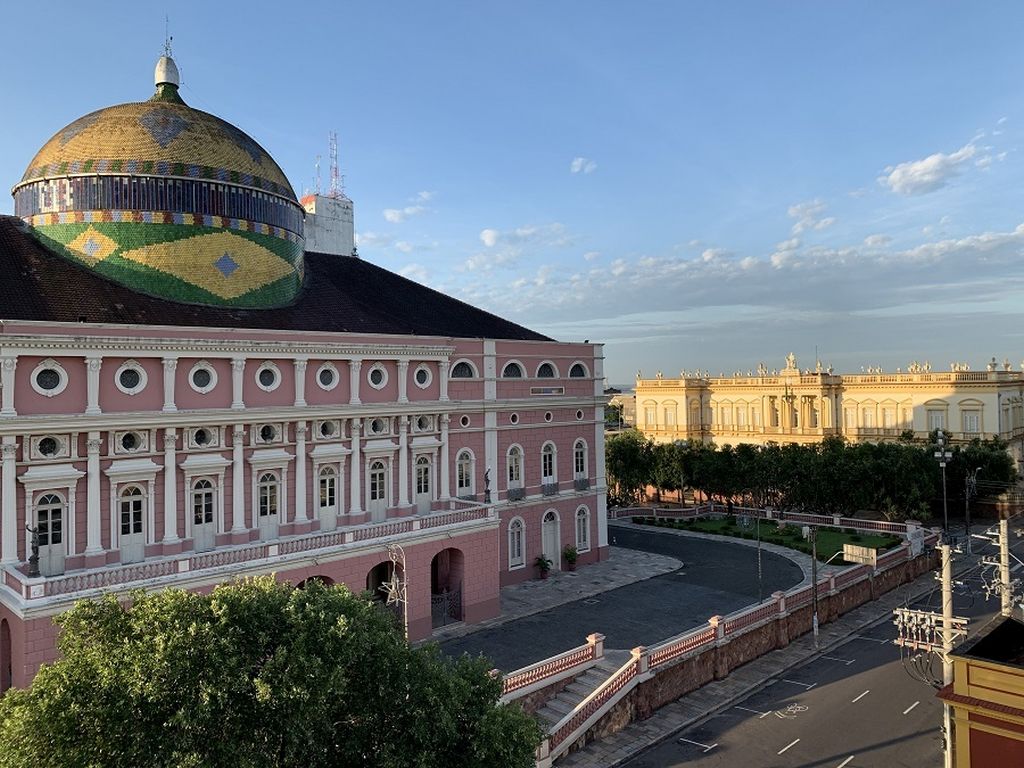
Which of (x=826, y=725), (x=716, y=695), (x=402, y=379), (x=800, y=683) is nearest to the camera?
(x=826, y=725)

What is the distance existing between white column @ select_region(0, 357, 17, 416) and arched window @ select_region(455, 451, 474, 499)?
56.9 feet

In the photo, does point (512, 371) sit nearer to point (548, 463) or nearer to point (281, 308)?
point (548, 463)

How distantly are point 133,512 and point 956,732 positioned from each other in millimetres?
22914

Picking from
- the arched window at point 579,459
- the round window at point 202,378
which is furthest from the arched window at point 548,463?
the round window at point 202,378

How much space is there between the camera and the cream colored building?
61844mm

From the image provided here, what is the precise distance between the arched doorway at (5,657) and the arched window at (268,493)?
26.9 ft

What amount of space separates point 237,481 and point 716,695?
58.5 feet

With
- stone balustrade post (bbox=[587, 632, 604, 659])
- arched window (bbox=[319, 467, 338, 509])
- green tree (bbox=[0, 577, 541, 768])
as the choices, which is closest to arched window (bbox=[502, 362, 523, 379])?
arched window (bbox=[319, 467, 338, 509])

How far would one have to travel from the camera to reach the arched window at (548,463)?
3753cm

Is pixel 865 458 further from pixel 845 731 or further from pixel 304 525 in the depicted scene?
pixel 304 525

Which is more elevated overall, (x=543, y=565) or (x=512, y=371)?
(x=512, y=371)

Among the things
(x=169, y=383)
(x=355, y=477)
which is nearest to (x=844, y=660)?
(x=355, y=477)

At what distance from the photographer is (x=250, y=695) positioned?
40.3 feet

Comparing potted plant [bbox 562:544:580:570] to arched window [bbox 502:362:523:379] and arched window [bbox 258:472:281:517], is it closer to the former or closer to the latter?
arched window [bbox 502:362:523:379]
